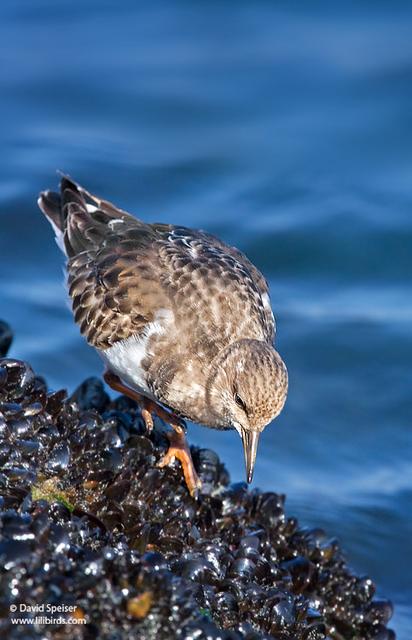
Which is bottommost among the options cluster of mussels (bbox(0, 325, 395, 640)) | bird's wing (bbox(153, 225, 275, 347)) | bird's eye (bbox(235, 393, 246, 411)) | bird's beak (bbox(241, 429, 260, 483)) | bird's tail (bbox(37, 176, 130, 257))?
cluster of mussels (bbox(0, 325, 395, 640))

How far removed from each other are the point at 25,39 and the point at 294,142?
9.79 feet

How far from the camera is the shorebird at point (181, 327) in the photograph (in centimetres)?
504

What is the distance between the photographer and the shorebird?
5043 mm

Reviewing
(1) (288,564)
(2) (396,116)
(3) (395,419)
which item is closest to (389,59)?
(2) (396,116)

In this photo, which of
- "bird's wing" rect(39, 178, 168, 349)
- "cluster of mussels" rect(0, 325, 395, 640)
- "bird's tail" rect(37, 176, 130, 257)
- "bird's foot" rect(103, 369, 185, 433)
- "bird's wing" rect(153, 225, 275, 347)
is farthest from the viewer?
"bird's tail" rect(37, 176, 130, 257)

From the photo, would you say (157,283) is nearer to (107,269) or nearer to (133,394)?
(107,269)

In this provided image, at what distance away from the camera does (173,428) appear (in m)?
5.62

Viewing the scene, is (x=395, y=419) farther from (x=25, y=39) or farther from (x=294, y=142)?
(x=25, y=39)

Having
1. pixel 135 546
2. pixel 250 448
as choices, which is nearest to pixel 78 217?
pixel 250 448

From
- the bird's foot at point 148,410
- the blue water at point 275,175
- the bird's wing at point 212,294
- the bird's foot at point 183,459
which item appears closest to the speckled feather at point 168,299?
the bird's wing at point 212,294

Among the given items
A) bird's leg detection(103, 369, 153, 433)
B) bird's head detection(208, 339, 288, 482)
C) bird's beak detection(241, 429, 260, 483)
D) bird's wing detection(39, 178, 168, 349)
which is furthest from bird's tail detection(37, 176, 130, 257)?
bird's beak detection(241, 429, 260, 483)

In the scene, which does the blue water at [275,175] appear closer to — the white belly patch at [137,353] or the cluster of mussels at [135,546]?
the cluster of mussels at [135,546]

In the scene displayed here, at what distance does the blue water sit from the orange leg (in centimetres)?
117

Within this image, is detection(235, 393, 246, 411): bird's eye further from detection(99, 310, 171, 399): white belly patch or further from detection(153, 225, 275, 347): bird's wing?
detection(99, 310, 171, 399): white belly patch
